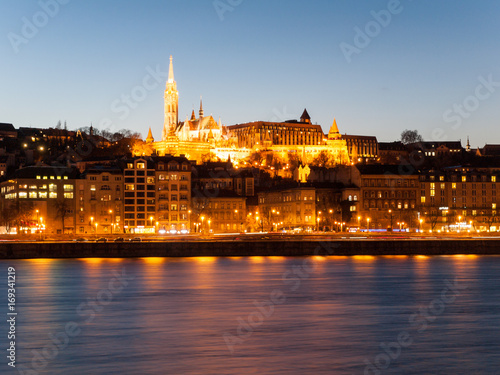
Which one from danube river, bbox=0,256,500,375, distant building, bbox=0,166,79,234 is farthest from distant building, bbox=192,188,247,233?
danube river, bbox=0,256,500,375

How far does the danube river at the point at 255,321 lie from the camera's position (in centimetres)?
2361

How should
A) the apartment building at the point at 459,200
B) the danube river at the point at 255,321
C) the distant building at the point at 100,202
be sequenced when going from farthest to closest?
the apartment building at the point at 459,200
the distant building at the point at 100,202
the danube river at the point at 255,321

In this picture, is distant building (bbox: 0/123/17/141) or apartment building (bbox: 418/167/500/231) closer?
apartment building (bbox: 418/167/500/231)

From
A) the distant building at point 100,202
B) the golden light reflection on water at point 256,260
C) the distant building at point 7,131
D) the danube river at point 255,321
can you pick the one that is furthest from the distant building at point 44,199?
the distant building at point 7,131

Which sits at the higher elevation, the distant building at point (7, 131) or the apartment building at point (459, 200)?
the distant building at point (7, 131)

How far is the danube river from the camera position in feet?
77.5

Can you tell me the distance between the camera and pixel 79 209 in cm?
10712

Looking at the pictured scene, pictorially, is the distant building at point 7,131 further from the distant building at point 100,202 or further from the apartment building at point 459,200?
the apartment building at point 459,200

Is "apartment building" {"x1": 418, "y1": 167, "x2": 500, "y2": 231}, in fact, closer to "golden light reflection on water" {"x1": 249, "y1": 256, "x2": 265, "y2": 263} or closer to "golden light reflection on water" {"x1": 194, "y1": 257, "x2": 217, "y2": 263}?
"golden light reflection on water" {"x1": 249, "y1": 256, "x2": 265, "y2": 263}

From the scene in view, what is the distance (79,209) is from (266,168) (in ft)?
271

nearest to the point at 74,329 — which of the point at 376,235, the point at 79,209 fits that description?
the point at 376,235

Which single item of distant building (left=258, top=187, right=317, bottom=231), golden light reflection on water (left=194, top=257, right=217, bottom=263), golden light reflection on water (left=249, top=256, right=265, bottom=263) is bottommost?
golden light reflection on water (left=249, top=256, right=265, bottom=263)

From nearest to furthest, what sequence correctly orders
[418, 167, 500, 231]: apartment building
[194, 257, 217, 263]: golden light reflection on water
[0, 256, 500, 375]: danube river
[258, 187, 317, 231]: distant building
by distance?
[0, 256, 500, 375]: danube river < [194, 257, 217, 263]: golden light reflection on water < [258, 187, 317, 231]: distant building < [418, 167, 500, 231]: apartment building

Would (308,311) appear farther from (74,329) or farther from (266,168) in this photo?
(266,168)
